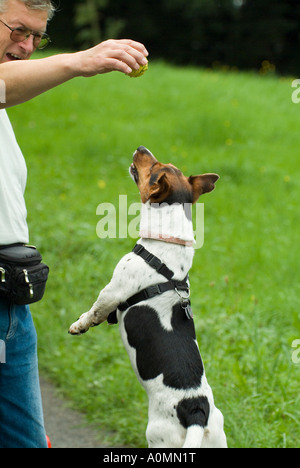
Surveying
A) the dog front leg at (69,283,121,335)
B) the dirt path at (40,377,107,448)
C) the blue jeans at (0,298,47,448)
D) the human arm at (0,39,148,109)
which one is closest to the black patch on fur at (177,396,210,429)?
the dog front leg at (69,283,121,335)

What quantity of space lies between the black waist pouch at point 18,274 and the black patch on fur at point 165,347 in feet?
1.26

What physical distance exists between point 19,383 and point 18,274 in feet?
1.56

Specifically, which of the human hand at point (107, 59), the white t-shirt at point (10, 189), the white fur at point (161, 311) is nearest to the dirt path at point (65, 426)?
the white fur at point (161, 311)

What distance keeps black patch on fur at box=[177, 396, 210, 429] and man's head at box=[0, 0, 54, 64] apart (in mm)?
1365

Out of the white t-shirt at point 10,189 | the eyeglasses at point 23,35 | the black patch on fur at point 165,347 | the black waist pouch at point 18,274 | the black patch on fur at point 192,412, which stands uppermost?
the eyeglasses at point 23,35

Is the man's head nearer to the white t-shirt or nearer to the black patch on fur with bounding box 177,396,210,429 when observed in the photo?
the white t-shirt

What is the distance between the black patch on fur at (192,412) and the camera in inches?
88.7

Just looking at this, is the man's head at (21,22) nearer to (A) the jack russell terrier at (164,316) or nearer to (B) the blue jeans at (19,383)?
(A) the jack russell terrier at (164,316)

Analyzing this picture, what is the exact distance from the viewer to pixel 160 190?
2473 millimetres

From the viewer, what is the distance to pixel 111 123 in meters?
10.9

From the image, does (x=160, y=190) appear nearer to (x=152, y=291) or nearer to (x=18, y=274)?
(x=152, y=291)

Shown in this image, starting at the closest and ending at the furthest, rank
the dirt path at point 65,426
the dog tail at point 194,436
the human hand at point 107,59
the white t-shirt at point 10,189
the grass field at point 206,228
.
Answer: the human hand at point 107,59
the dog tail at point 194,436
the white t-shirt at point 10,189
the dirt path at point 65,426
the grass field at point 206,228

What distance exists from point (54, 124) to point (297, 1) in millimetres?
21672

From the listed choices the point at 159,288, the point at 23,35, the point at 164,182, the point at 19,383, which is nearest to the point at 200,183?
the point at 164,182
